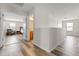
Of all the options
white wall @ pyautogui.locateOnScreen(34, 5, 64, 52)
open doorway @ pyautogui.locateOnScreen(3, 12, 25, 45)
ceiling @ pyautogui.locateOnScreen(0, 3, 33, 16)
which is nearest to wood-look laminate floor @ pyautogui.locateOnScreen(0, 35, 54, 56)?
open doorway @ pyautogui.locateOnScreen(3, 12, 25, 45)

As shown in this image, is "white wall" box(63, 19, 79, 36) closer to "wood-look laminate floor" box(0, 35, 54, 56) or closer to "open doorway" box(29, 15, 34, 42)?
"wood-look laminate floor" box(0, 35, 54, 56)

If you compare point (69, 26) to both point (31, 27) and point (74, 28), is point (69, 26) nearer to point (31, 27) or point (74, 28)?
point (74, 28)

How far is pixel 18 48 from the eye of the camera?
224 cm

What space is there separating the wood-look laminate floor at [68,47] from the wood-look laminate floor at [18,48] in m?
0.22

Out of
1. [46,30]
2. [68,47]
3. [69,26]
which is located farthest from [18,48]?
[69,26]

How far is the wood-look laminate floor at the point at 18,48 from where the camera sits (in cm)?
217

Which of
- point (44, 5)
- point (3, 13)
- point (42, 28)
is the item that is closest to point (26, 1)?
point (44, 5)

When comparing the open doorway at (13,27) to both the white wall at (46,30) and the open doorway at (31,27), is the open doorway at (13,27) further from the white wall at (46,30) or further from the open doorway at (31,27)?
the white wall at (46,30)

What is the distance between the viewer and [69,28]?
2.26 m

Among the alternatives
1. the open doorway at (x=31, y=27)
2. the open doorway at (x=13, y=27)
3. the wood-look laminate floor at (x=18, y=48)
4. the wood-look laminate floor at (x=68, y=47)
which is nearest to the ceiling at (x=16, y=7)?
the open doorway at (x=13, y=27)

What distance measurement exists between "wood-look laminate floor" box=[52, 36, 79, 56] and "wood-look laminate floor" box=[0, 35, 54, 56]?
0.22 metres

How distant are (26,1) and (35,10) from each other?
0.30 meters

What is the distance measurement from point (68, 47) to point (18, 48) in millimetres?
1210

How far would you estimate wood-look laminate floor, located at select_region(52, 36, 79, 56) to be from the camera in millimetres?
2164
